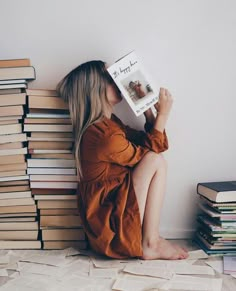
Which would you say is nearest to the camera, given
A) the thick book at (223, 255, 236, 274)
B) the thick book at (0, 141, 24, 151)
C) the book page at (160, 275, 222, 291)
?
the book page at (160, 275, 222, 291)

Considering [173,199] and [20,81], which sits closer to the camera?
[20,81]

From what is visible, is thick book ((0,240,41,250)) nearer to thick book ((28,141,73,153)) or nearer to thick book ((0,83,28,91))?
thick book ((28,141,73,153))

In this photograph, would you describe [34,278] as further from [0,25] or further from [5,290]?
[0,25]

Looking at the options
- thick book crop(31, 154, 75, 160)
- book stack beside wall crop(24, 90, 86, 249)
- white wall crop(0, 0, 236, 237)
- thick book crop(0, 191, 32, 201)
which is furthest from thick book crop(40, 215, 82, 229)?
white wall crop(0, 0, 236, 237)

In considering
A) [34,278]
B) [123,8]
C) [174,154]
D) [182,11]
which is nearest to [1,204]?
[34,278]

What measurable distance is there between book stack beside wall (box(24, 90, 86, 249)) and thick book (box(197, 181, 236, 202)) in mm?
542

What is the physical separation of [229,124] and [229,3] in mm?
509

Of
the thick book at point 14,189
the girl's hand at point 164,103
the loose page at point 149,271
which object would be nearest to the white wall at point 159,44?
the girl's hand at point 164,103

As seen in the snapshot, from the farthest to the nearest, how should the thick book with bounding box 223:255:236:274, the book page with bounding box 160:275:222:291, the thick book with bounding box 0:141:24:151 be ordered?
the thick book with bounding box 0:141:24:151
the thick book with bounding box 223:255:236:274
the book page with bounding box 160:275:222:291

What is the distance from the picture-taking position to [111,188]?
1.43 metres

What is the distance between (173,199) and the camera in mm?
1638

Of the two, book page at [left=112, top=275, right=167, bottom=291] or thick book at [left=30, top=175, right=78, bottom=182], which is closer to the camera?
book page at [left=112, top=275, right=167, bottom=291]

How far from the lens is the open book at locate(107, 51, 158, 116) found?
1377 millimetres

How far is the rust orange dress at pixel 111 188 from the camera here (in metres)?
1.38
